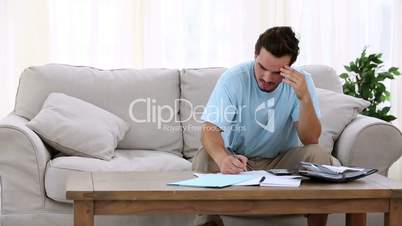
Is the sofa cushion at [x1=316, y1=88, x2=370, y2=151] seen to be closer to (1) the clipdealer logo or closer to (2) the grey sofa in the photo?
(2) the grey sofa

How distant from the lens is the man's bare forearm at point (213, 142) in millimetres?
2896

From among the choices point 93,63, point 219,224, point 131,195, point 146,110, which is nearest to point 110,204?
point 131,195

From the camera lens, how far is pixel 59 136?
3.45m

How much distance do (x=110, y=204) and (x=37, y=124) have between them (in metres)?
1.21

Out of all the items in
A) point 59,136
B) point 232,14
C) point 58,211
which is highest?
point 232,14

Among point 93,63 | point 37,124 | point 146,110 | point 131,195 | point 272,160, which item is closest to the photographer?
point 131,195

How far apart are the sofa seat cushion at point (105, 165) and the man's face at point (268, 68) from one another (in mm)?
659

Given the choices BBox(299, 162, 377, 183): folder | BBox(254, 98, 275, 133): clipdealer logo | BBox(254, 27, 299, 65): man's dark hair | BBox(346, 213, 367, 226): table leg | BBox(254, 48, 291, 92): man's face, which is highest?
BBox(254, 27, 299, 65): man's dark hair

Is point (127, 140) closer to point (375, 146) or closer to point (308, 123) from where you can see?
point (308, 123)

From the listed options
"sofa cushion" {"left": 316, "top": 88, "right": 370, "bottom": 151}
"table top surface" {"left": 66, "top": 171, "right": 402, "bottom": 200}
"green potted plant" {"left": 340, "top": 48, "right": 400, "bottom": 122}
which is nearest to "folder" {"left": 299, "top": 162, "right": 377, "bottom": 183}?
"table top surface" {"left": 66, "top": 171, "right": 402, "bottom": 200}

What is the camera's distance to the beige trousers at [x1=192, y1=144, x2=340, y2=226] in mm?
2957

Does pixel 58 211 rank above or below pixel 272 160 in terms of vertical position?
below

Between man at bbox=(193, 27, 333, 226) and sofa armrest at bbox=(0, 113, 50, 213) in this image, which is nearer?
man at bbox=(193, 27, 333, 226)

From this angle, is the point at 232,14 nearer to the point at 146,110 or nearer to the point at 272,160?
the point at 146,110
